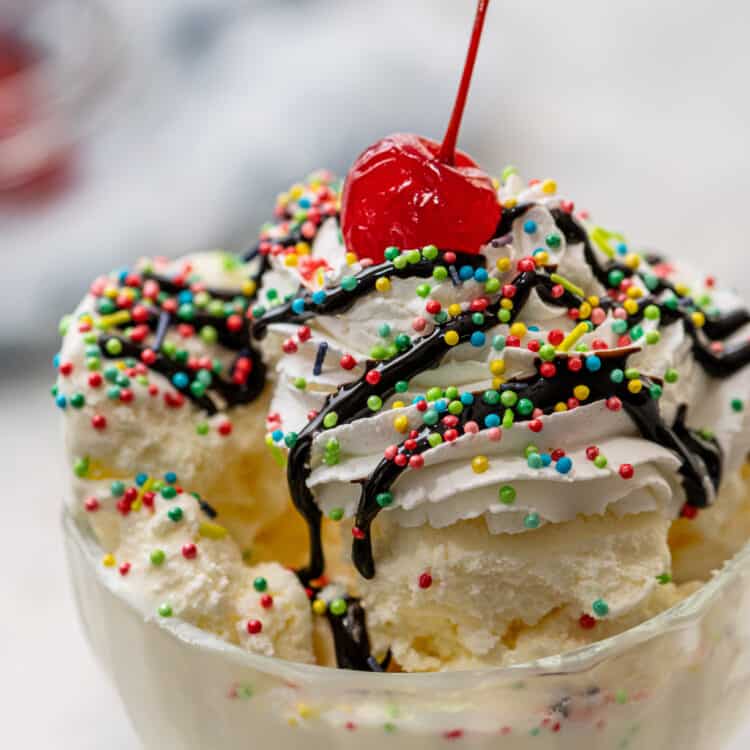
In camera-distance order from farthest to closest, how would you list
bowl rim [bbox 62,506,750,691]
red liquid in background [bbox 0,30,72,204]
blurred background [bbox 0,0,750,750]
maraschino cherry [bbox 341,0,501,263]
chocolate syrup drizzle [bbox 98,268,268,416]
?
1. red liquid in background [bbox 0,30,72,204]
2. blurred background [bbox 0,0,750,750]
3. chocolate syrup drizzle [bbox 98,268,268,416]
4. maraschino cherry [bbox 341,0,501,263]
5. bowl rim [bbox 62,506,750,691]

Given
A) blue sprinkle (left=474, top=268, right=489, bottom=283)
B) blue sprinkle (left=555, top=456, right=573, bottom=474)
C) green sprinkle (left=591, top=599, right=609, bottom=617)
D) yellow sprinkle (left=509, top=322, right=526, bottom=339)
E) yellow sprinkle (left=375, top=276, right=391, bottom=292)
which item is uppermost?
yellow sprinkle (left=375, top=276, right=391, bottom=292)

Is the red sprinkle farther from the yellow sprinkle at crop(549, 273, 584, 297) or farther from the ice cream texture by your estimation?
the yellow sprinkle at crop(549, 273, 584, 297)

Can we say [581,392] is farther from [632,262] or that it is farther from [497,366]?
[632,262]

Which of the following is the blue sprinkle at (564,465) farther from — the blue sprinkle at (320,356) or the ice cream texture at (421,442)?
the blue sprinkle at (320,356)

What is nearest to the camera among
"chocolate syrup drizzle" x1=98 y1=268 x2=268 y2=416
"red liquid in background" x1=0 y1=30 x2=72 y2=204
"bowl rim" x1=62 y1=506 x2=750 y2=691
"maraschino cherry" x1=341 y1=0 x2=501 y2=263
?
"bowl rim" x1=62 y1=506 x2=750 y2=691

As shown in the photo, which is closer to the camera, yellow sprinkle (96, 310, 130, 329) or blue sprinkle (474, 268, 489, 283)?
blue sprinkle (474, 268, 489, 283)

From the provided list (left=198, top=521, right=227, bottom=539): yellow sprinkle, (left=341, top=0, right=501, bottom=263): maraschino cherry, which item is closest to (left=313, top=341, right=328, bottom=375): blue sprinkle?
(left=341, top=0, right=501, bottom=263): maraschino cherry

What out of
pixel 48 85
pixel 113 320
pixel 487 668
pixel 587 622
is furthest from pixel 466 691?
pixel 48 85
